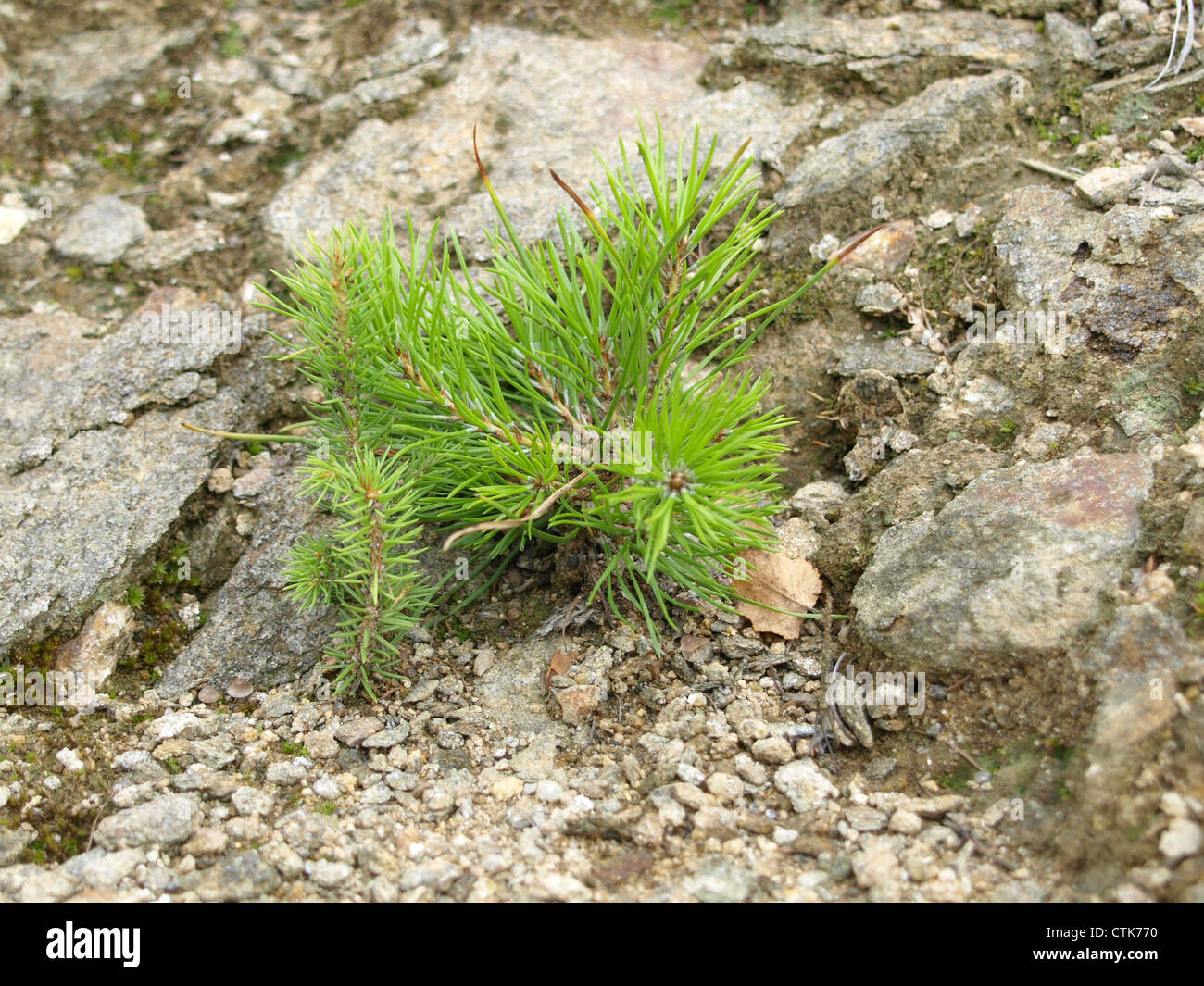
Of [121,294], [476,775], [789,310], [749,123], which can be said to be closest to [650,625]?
[476,775]

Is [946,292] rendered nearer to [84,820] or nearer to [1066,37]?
[1066,37]

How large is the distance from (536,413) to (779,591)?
0.82 meters

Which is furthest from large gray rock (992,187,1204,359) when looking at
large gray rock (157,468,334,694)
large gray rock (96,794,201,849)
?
large gray rock (96,794,201,849)

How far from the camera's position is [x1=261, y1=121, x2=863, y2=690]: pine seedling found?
2020 millimetres

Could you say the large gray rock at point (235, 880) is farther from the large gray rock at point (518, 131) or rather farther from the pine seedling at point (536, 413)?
the large gray rock at point (518, 131)

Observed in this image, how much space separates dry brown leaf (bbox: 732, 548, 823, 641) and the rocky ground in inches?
1.7

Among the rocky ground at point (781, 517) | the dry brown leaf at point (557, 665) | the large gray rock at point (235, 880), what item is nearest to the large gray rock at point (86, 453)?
the rocky ground at point (781, 517)

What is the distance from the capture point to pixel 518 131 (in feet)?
11.4

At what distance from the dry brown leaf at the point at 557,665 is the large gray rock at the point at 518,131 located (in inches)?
57.8

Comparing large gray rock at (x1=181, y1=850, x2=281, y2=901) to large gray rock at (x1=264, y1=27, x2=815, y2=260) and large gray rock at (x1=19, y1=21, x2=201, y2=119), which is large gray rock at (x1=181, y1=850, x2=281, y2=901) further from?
large gray rock at (x1=19, y1=21, x2=201, y2=119)

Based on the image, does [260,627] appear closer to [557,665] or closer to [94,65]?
[557,665]

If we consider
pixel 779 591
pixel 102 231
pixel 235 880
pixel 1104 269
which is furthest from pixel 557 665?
pixel 102 231

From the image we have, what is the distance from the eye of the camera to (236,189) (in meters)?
3.54

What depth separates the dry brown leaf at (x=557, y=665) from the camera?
2.40 metres
